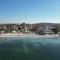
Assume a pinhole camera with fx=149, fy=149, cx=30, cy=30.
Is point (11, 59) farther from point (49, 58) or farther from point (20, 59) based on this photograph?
point (49, 58)

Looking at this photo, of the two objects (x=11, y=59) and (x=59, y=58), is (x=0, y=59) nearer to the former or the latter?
(x=11, y=59)

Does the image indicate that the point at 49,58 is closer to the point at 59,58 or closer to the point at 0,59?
Result: the point at 59,58

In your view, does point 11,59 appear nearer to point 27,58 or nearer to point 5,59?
point 5,59

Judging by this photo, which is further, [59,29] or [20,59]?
[59,29]

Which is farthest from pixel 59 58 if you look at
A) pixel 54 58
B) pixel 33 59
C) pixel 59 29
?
pixel 59 29

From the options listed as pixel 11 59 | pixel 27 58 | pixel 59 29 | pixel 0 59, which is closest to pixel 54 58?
pixel 27 58

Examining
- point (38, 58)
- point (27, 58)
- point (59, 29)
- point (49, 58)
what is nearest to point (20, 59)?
point (27, 58)

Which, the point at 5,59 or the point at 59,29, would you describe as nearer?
the point at 5,59
